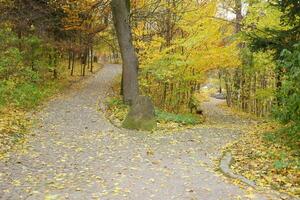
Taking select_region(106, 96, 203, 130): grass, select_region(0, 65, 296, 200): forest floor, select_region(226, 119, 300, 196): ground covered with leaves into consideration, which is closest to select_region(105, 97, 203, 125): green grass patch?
select_region(106, 96, 203, 130): grass

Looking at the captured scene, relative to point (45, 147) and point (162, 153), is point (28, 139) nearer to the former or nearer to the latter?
point (45, 147)

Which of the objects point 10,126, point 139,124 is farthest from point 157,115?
point 10,126

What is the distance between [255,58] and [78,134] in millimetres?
12701

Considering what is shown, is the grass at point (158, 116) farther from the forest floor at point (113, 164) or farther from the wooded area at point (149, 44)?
the forest floor at point (113, 164)

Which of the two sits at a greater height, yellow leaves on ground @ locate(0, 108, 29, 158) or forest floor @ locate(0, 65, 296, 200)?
yellow leaves on ground @ locate(0, 108, 29, 158)

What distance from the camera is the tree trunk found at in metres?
16.7

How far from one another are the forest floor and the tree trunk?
11.2 feet

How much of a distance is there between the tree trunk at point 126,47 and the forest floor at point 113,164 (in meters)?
3.40

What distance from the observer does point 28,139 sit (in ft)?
36.0

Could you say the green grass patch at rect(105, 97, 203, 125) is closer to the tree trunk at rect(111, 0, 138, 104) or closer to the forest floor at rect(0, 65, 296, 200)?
the tree trunk at rect(111, 0, 138, 104)

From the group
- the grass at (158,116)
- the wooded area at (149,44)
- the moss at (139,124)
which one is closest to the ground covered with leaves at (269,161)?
the wooded area at (149,44)

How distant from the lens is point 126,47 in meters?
16.9

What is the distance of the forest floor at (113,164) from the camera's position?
23.0 feet

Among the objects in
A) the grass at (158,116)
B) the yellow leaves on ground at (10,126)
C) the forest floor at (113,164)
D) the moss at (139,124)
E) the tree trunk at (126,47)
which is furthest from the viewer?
the tree trunk at (126,47)
